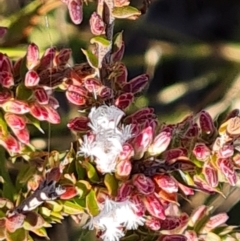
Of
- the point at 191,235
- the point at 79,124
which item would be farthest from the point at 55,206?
the point at 191,235

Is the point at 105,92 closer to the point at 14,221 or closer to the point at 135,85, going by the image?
the point at 135,85

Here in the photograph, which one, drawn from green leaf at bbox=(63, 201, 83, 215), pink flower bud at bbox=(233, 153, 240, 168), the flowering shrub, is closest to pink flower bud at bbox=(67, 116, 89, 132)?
the flowering shrub

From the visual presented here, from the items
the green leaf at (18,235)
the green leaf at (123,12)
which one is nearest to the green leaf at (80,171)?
the green leaf at (18,235)

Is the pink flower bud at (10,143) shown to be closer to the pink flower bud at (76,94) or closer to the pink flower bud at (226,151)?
the pink flower bud at (76,94)

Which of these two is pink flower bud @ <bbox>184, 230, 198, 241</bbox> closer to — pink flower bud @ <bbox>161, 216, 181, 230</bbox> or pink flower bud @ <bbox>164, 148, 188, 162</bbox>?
pink flower bud @ <bbox>161, 216, 181, 230</bbox>

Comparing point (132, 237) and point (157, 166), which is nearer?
point (157, 166)
